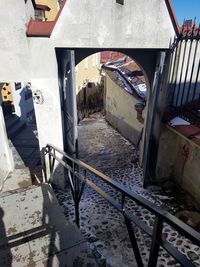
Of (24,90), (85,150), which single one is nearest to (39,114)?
(85,150)

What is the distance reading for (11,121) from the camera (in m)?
10.1

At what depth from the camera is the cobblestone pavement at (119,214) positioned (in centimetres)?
404

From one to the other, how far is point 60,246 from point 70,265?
0.30 meters

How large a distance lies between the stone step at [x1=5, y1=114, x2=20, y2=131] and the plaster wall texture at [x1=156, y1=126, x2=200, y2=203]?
7.12 metres

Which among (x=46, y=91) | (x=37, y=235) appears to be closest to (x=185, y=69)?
(x=46, y=91)

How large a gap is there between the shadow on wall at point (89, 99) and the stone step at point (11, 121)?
12.8ft

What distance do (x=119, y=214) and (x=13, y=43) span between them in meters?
4.61

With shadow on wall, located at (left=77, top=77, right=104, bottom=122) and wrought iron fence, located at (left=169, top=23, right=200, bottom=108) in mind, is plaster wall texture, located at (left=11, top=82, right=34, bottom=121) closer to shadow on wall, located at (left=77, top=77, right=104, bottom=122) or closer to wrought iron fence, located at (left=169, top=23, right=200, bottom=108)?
shadow on wall, located at (left=77, top=77, right=104, bottom=122)

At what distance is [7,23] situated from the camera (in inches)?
163

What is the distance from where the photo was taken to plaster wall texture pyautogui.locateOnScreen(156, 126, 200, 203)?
530cm

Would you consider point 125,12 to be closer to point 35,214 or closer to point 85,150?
point 35,214

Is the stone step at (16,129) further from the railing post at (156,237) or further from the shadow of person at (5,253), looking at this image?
the railing post at (156,237)

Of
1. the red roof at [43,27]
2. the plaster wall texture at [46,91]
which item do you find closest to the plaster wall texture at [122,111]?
the red roof at [43,27]

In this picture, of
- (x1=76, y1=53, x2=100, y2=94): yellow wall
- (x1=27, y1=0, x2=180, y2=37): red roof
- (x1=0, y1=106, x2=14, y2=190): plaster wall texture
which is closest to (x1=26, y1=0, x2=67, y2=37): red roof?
(x1=27, y1=0, x2=180, y2=37): red roof
